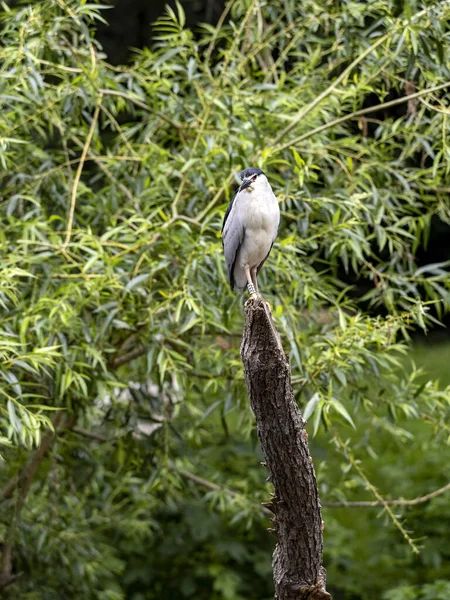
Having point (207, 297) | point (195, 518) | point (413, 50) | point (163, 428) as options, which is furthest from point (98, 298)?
point (195, 518)

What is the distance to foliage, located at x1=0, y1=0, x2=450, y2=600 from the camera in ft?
10.4

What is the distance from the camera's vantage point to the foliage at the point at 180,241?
10.4 feet

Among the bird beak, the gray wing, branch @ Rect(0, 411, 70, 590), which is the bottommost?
branch @ Rect(0, 411, 70, 590)

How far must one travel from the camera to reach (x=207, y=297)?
3285mm

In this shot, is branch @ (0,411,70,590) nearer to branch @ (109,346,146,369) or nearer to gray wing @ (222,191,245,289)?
branch @ (109,346,146,369)

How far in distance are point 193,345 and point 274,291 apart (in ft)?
1.37

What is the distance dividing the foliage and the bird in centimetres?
30

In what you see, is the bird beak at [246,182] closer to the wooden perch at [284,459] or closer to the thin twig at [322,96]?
the wooden perch at [284,459]

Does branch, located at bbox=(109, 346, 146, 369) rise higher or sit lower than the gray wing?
lower

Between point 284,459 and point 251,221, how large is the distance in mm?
776

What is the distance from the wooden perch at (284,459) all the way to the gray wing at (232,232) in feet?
1.90

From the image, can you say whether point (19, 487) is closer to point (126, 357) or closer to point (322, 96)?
point (126, 357)

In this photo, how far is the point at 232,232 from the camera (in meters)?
2.79

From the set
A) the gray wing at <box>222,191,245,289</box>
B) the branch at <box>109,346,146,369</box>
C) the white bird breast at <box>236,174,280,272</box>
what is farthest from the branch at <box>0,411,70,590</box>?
the white bird breast at <box>236,174,280,272</box>
